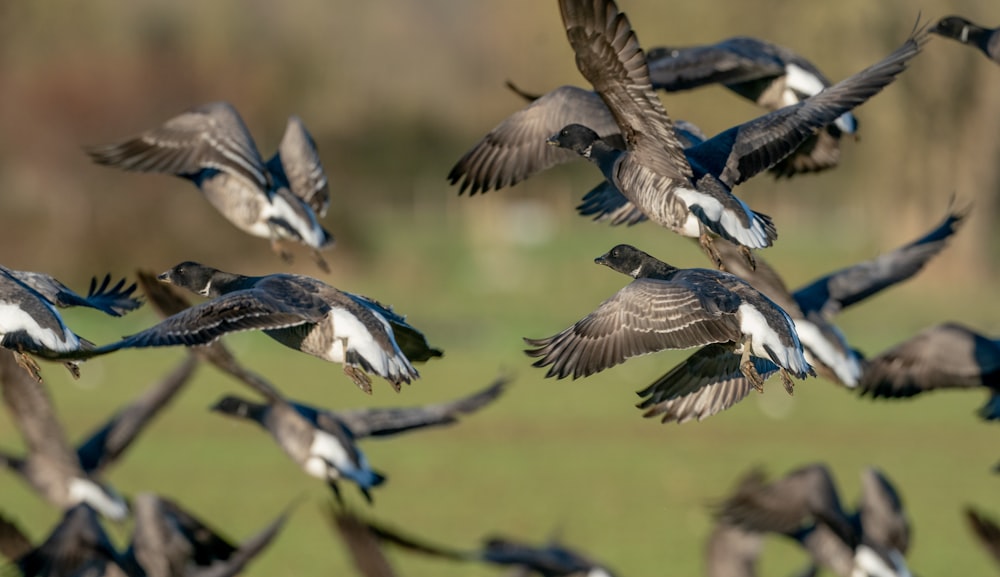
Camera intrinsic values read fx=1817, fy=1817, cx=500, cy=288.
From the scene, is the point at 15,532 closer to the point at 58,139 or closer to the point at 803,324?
the point at 803,324

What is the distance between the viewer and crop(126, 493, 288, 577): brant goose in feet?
34.6

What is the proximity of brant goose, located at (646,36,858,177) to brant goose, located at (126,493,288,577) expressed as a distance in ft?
11.6

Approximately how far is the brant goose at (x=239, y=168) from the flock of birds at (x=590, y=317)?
0.02 m

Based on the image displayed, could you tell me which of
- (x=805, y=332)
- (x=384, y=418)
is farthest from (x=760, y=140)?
(x=384, y=418)

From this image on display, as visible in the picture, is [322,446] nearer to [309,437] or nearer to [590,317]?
[309,437]

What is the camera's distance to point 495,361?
42438mm

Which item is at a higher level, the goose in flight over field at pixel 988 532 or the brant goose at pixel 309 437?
the brant goose at pixel 309 437

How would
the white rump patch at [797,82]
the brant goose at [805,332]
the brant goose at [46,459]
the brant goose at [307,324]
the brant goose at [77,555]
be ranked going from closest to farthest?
the brant goose at [307,324], the brant goose at [805,332], the brant goose at [77,555], the white rump patch at [797,82], the brant goose at [46,459]

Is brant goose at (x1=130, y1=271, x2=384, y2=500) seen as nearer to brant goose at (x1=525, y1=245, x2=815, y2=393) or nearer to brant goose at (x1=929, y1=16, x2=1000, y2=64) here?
brant goose at (x1=525, y1=245, x2=815, y2=393)

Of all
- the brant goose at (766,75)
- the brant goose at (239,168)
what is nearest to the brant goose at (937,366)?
the brant goose at (766,75)

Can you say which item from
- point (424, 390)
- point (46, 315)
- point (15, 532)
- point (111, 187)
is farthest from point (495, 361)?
point (46, 315)

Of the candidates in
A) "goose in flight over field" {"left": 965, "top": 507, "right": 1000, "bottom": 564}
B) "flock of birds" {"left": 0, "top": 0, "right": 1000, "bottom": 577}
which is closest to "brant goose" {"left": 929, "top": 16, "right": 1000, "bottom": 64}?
"flock of birds" {"left": 0, "top": 0, "right": 1000, "bottom": 577}

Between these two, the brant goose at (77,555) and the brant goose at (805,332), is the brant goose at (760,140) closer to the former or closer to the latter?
the brant goose at (805,332)

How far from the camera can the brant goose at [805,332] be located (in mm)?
8664
